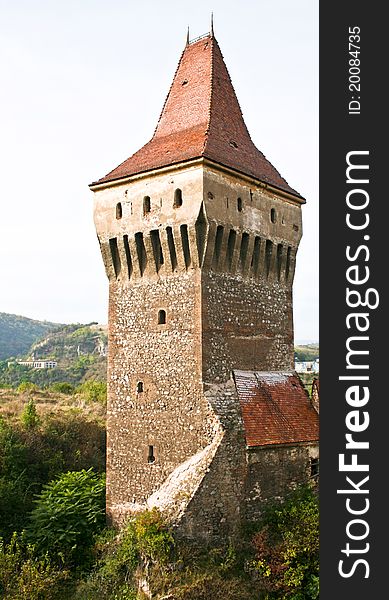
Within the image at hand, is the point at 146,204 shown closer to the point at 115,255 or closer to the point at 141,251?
the point at 141,251

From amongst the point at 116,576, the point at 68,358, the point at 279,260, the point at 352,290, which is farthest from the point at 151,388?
the point at 68,358

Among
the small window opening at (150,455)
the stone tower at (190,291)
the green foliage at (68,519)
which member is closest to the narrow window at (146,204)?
the stone tower at (190,291)

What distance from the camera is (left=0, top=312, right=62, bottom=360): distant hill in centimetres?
14038

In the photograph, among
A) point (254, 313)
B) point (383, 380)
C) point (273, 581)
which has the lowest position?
point (273, 581)

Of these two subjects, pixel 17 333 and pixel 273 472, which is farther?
pixel 17 333

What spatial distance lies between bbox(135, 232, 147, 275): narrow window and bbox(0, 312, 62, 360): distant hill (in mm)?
122292

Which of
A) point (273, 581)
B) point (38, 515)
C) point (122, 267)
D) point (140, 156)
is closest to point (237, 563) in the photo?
point (273, 581)

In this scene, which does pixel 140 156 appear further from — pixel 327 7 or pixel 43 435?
pixel 43 435

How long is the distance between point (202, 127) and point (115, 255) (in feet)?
14.6

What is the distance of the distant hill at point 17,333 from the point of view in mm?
140375

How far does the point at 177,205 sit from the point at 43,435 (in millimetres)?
13300

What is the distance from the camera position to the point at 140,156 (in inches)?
696

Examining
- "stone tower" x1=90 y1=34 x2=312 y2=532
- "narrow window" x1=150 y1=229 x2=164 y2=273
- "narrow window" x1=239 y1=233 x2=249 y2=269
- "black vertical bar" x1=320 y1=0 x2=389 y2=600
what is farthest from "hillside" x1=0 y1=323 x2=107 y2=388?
"black vertical bar" x1=320 y1=0 x2=389 y2=600

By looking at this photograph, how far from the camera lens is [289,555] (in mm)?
13570
